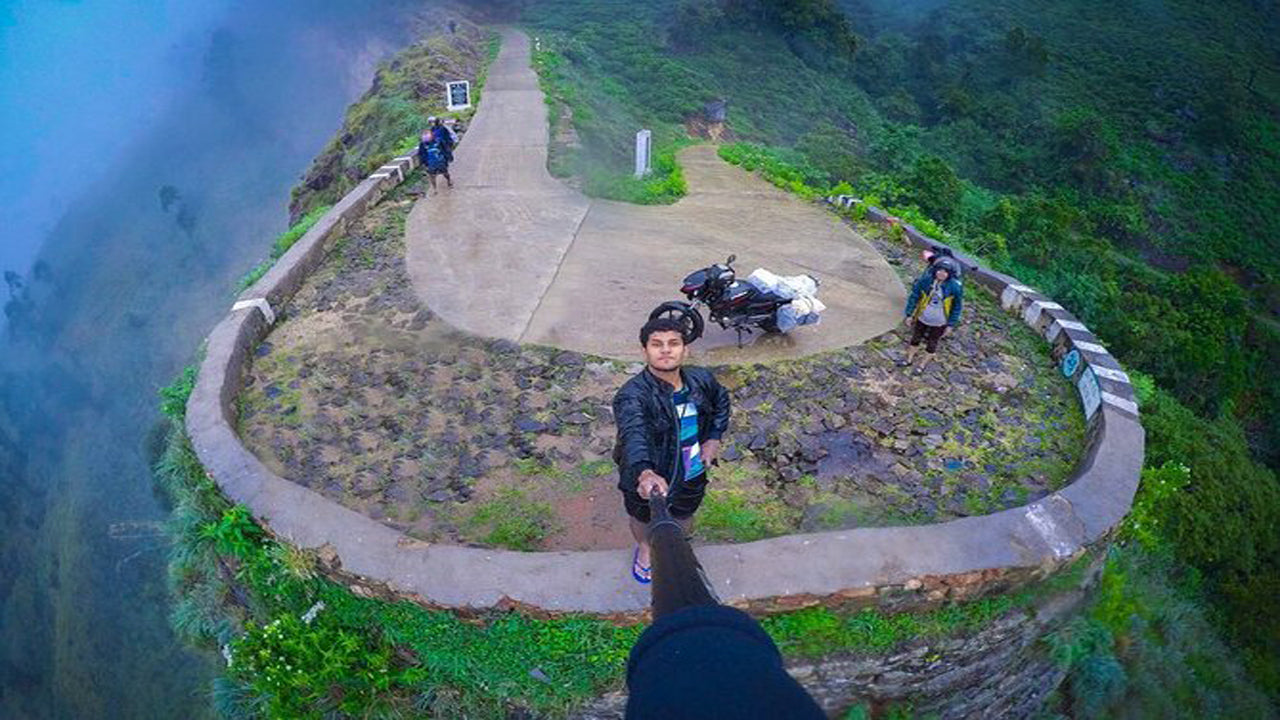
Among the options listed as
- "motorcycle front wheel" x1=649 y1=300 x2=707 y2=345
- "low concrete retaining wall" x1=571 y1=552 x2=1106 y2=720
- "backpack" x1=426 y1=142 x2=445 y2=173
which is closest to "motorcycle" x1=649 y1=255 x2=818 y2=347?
"motorcycle front wheel" x1=649 y1=300 x2=707 y2=345

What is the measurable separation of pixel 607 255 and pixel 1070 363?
5.48m

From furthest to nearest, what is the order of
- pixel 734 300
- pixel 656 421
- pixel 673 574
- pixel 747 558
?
pixel 734 300 → pixel 747 558 → pixel 656 421 → pixel 673 574

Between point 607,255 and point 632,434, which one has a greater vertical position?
point 632,434

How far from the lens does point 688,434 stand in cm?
391

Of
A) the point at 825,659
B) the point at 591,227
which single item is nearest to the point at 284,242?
the point at 591,227

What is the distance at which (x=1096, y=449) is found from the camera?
5.59 m

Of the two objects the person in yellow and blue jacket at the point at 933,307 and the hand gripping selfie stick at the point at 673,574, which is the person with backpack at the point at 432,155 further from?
the hand gripping selfie stick at the point at 673,574

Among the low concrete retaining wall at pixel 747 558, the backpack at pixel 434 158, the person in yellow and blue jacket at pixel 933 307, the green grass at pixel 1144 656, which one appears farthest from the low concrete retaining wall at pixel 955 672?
the backpack at pixel 434 158

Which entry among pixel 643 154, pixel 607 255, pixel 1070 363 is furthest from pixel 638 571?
pixel 643 154

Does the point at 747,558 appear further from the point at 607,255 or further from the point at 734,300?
the point at 607,255

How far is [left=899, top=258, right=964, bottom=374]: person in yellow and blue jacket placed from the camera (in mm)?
6641

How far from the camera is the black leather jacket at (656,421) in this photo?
11.6 feet

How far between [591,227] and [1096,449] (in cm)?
694

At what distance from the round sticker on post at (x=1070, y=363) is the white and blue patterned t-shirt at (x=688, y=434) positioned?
4820mm
